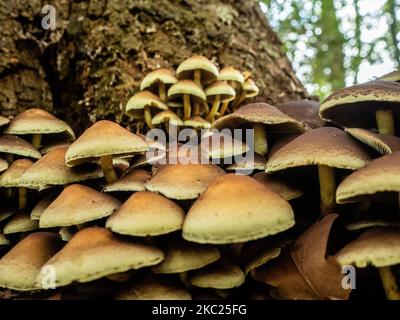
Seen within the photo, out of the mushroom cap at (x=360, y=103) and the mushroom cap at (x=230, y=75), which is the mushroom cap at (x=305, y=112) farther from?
the mushroom cap at (x=230, y=75)

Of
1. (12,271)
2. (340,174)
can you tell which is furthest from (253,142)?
(12,271)

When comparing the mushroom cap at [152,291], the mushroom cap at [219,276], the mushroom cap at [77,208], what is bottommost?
the mushroom cap at [152,291]

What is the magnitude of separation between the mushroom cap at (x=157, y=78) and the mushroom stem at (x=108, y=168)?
1348 millimetres

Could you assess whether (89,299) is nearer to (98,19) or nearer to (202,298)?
(202,298)

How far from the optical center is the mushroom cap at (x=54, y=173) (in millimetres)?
2010

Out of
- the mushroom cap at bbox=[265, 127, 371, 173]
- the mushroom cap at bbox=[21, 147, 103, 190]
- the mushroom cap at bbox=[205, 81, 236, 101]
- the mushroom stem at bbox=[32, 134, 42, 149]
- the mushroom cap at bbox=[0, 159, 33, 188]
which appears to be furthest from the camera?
the mushroom cap at bbox=[205, 81, 236, 101]

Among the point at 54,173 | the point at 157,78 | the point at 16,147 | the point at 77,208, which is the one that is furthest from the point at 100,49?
the point at 77,208

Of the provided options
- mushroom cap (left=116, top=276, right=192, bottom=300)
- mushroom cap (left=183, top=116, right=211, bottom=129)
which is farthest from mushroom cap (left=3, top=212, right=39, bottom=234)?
mushroom cap (left=183, top=116, right=211, bottom=129)

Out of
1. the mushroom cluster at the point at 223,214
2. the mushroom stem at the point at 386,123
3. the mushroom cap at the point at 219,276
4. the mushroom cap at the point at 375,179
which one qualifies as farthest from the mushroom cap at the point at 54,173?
the mushroom stem at the point at 386,123

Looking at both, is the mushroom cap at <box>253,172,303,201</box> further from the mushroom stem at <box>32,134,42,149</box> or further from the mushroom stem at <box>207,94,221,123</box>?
the mushroom stem at <box>207,94,221,123</box>

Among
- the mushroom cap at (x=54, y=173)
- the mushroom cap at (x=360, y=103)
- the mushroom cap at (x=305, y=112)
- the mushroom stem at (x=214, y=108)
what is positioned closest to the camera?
the mushroom cap at (x=360, y=103)

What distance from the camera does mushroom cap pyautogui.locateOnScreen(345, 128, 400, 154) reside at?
1.74 meters

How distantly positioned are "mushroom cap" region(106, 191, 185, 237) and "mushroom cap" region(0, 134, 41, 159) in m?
0.92

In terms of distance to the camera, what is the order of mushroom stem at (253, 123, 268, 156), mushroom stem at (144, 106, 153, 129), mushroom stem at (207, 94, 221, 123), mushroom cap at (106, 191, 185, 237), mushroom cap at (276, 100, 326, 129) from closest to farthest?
mushroom cap at (106, 191, 185, 237)
mushroom stem at (253, 123, 268, 156)
mushroom cap at (276, 100, 326, 129)
mushroom stem at (144, 106, 153, 129)
mushroom stem at (207, 94, 221, 123)
